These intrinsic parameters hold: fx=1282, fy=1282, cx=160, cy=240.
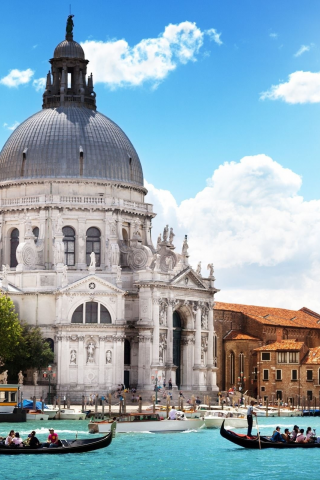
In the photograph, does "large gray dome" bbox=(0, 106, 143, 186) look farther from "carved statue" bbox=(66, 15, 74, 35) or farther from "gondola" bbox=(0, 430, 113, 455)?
"gondola" bbox=(0, 430, 113, 455)

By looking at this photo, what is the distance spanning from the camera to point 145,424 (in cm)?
6262

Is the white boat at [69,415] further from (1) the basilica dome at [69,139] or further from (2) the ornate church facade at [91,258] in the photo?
(1) the basilica dome at [69,139]

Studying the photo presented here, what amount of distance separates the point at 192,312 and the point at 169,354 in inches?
176

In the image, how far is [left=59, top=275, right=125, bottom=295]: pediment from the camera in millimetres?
82188

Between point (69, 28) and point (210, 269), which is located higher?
point (69, 28)

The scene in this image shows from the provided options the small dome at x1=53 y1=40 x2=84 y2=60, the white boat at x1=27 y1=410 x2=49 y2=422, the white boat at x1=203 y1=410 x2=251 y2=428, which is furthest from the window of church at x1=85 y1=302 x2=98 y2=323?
the small dome at x1=53 y1=40 x2=84 y2=60

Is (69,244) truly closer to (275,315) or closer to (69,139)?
(69,139)

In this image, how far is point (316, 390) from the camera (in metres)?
92.1

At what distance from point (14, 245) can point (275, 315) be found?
2446cm

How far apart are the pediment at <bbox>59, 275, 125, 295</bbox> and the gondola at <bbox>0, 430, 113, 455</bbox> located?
29.5 metres

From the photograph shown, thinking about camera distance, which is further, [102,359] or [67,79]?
[67,79]

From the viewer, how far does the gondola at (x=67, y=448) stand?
165 feet

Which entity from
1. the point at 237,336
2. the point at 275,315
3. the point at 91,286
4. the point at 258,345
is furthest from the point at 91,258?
the point at 275,315

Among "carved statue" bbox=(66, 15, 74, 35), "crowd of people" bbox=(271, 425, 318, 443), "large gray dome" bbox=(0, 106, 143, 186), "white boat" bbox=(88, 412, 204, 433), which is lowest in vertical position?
"crowd of people" bbox=(271, 425, 318, 443)
